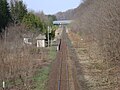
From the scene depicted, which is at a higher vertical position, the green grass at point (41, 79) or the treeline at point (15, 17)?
the treeline at point (15, 17)

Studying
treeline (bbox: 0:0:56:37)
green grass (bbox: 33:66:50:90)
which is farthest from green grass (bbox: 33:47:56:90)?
treeline (bbox: 0:0:56:37)

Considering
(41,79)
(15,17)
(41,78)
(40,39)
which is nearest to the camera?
(41,79)

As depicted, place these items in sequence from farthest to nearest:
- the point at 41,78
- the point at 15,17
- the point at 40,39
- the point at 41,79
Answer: the point at 15,17, the point at 40,39, the point at 41,78, the point at 41,79

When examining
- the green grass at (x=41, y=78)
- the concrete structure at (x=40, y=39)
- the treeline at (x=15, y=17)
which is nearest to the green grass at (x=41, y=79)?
the green grass at (x=41, y=78)

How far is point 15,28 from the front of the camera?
43.6m

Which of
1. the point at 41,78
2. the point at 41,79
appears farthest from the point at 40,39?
the point at 41,79

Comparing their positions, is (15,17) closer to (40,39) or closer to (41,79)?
(40,39)

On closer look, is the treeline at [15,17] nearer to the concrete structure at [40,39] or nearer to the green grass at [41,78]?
the concrete structure at [40,39]

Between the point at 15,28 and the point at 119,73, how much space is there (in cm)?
2337

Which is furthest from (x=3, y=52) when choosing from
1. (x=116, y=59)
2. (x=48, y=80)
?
(x=116, y=59)

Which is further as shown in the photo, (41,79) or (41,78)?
(41,78)

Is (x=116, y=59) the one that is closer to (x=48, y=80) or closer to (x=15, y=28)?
(x=48, y=80)

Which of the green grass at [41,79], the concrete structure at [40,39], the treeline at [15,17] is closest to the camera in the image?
the green grass at [41,79]

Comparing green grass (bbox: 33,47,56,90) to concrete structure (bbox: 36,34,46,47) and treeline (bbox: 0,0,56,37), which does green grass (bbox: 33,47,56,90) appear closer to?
treeline (bbox: 0,0,56,37)
